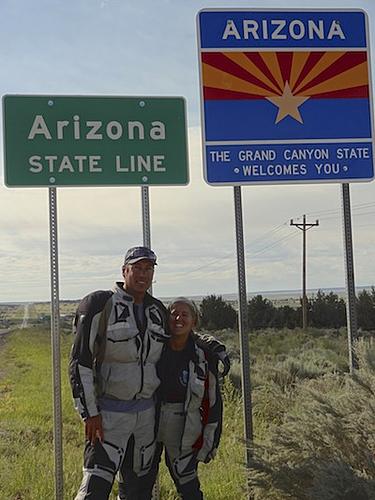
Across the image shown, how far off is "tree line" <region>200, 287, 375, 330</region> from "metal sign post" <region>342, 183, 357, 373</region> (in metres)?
24.9

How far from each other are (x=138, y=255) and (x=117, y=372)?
75cm

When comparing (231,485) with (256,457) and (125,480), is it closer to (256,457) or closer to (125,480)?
(256,457)

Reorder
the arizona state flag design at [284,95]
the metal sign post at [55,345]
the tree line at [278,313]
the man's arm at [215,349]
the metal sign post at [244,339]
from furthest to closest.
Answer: the tree line at [278,313], the arizona state flag design at [284,95], the metal sign post at [244,339], the metal sign post at [55,345], the man's arm at [215,349]

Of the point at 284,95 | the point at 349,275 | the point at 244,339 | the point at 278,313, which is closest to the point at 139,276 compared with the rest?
the point at 244,339

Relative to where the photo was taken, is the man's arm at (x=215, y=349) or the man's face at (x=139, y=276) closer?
the man's face at (x=139, y=276)

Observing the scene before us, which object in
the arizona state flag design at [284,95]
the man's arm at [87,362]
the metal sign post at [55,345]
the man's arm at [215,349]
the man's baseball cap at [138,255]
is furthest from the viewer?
the arizona state flag design at [284,95]

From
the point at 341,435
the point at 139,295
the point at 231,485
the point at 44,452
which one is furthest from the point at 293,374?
the point at 139,295

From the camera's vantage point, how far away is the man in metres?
4.48

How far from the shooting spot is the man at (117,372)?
4477mm

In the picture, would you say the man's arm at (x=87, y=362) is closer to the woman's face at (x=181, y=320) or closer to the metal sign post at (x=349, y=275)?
the woman's face at (x=181, y=320)

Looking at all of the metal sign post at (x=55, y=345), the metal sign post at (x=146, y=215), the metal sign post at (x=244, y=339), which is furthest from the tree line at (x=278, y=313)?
the metal sign post at (x=55, y=345)

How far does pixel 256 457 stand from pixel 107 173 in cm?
247

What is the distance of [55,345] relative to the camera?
5.41 metres

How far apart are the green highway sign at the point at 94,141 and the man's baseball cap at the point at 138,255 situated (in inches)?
44.8
